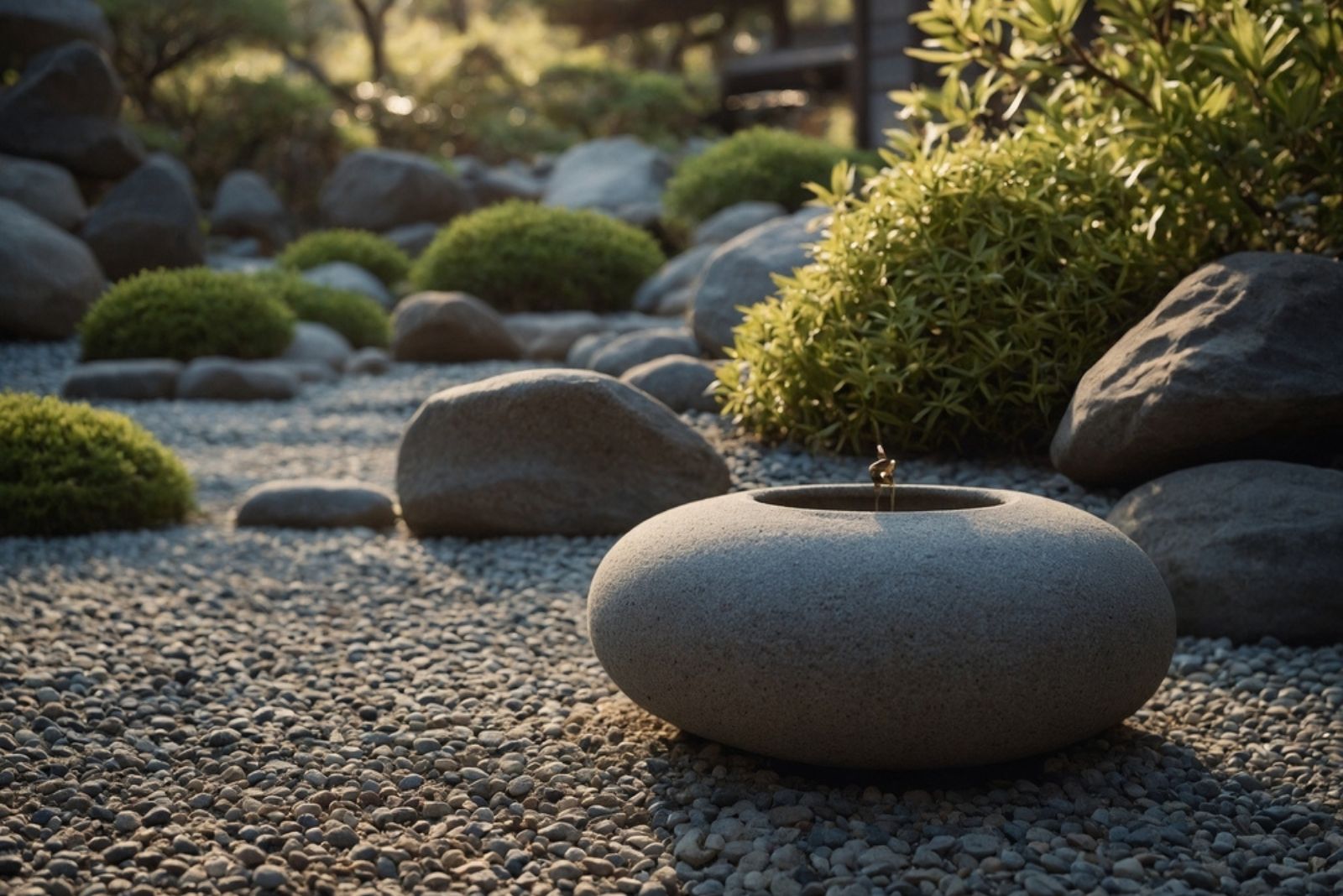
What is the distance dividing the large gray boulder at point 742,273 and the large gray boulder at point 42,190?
334 inches

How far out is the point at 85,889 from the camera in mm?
2629

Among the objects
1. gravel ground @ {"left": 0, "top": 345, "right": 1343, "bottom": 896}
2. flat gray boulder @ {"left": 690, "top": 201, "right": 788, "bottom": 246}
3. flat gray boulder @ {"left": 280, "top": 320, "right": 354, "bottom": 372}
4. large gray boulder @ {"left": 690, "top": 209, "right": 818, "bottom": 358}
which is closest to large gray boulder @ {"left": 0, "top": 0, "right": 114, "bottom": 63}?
flat gray boulder @ {"left": 280, "top": 320, "right": 354, "bottom": 372}

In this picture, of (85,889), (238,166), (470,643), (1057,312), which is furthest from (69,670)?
(238,166)

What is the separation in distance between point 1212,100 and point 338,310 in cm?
903

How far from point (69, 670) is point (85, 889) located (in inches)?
67.6

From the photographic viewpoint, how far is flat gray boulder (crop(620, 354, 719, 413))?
725 cm

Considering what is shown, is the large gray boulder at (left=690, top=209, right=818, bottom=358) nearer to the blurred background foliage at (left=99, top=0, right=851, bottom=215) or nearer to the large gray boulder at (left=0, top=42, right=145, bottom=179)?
the large gray boulder at (left=0, top=42, right=145, bottom=179)

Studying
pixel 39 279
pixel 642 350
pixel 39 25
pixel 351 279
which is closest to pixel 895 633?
pixel 642 350

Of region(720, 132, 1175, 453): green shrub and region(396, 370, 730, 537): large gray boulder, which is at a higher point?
region(720, 132, 1175, 453): green shrub

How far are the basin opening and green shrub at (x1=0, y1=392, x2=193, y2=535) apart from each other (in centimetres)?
391

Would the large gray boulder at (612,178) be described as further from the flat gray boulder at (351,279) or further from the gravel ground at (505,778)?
the gravel ground at (505,778)

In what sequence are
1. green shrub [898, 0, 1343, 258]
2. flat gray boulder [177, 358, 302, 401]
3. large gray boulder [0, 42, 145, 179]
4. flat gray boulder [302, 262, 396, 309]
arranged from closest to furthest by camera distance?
green shrub [898, 0, 1343, 258]
flat gray boulder [177, 358, 302, 401]
large gray boulder [0, 42, 145, 179]
flat gray boulder [302, 262, 396, 309]

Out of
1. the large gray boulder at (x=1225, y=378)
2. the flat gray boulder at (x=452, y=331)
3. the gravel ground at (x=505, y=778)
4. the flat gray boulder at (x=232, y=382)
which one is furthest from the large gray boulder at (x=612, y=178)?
the gravel ground at (x=505, y=778)

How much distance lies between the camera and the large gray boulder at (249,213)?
18000 mm
